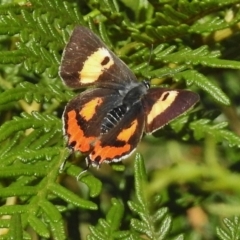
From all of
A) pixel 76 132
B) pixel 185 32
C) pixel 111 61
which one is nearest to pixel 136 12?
pixel 111 61

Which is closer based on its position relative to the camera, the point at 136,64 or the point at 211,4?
the point at 211,4

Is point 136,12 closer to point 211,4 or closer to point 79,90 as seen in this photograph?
point 79,90

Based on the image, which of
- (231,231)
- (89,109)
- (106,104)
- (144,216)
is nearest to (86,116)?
(89,109)

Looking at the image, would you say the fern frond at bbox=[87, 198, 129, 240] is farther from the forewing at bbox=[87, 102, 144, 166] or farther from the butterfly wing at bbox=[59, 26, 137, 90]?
the butterfly wing at bbox=[59, 26, 137, 90]

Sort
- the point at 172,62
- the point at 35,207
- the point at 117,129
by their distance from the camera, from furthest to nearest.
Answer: the point at 117,129, the point at 172,62, the point at 35,207

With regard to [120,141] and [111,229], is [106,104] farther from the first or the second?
[111,229]

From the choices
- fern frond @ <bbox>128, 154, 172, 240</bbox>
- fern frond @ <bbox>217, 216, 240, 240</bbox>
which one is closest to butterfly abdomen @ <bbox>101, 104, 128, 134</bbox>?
fern frond @ <bbox>128, 154, 172, 240</bbox>

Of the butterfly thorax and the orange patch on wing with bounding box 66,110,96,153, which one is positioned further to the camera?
the butterfly thorax
